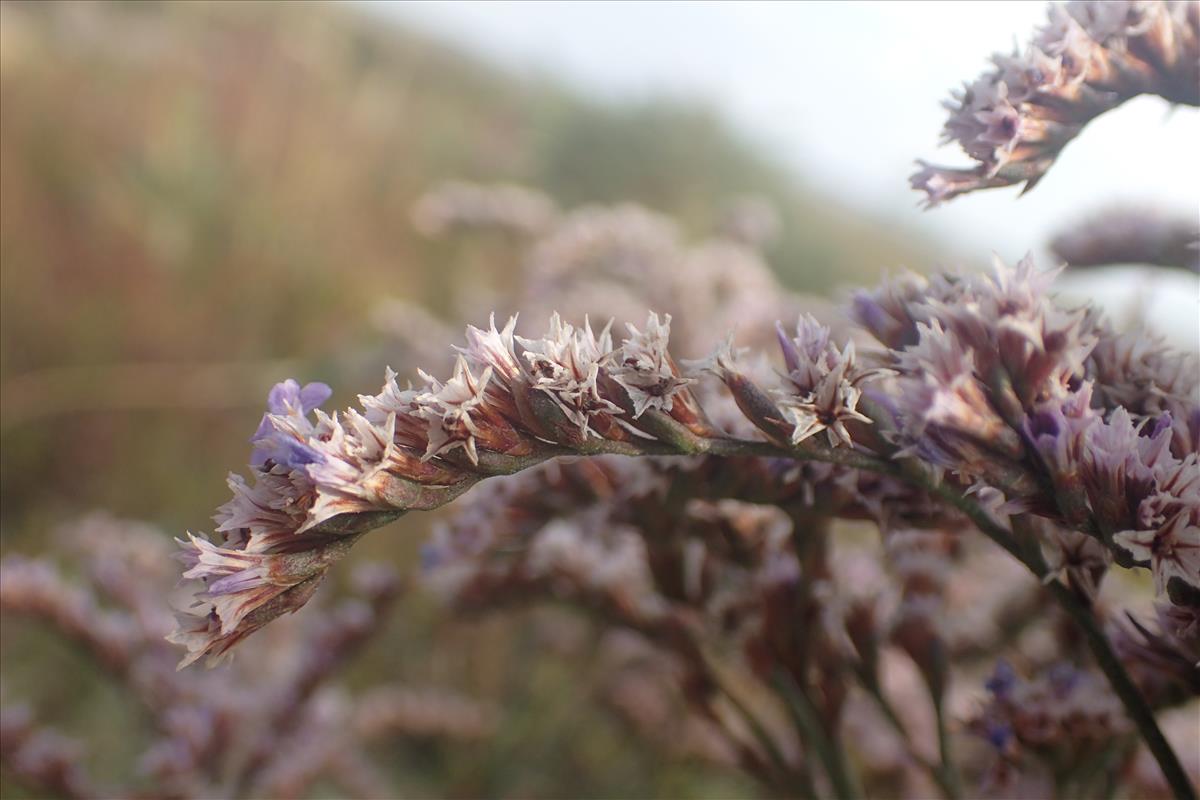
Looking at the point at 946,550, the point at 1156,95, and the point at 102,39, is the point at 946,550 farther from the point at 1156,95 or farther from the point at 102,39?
the point at 102,39

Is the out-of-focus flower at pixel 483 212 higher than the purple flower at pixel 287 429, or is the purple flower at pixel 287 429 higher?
the out-of-focus flower at pixel 483 212

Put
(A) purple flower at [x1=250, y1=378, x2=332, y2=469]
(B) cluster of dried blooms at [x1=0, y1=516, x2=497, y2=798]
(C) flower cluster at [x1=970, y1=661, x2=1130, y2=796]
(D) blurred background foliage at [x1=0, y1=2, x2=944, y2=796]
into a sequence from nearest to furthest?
(A) purple flower at [x1=250, y1=378, x2=332, y2=469] → (C) flower cluster at [x1=970, y1=661, x2=1130, y2=796] → (B) cluster of dried blooms at [x1=0, y1=516, x2=497, y2=798] → (D) blurred background foliage at [x1=0, y1=2, x2=944, y2=796]

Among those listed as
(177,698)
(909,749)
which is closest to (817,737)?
(909,749)

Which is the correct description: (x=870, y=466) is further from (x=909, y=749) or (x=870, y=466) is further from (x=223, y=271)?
(x=223, y=271)

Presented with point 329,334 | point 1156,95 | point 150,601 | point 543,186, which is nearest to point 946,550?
point 1156,95

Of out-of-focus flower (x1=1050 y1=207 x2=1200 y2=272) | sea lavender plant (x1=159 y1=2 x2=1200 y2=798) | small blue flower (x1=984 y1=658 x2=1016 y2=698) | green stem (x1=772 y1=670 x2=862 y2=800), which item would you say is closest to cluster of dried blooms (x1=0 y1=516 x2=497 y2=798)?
sea lavender plant (x1=159 y1=2 x2=1200 y2=798)

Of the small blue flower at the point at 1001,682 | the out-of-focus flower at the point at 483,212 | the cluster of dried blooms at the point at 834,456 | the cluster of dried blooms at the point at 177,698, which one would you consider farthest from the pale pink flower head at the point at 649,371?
the out-of-focus flower at the point at 483,212

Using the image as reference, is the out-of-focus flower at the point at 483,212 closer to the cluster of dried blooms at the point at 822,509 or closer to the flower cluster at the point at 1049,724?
the cluster of dried blooms at the point at 822,509

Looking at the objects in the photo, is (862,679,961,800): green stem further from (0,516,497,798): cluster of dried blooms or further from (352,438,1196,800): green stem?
(0,516,497,798): cluster of dried blooms

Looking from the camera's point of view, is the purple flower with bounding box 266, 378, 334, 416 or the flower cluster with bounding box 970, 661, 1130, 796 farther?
the flower cluster with bounding box 970, 661, 1130, 796
